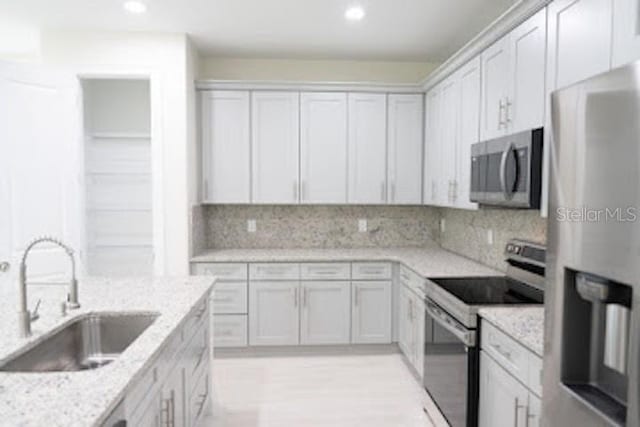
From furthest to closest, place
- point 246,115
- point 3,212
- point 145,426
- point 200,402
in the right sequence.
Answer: point 246,115 < point 3,212 < point 200,402 < point 145,426

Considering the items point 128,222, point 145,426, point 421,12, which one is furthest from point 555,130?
point 128,222

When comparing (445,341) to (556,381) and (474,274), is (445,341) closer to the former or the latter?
(474,274)

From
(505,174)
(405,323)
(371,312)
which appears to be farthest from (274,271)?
(505,174)

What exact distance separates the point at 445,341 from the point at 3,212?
122 inches

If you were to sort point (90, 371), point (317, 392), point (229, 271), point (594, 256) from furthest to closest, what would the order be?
1. point (229, 271)
2. point (317, 392)
3. point (90, 371)
4. point (594, 256)

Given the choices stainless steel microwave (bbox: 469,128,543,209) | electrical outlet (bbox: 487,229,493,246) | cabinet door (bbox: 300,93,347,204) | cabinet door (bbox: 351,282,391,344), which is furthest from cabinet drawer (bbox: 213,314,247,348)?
stainless steel microwave (bbox: 469,128,543,209)

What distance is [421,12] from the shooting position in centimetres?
313

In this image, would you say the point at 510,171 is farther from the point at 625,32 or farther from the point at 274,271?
the point at 274,271

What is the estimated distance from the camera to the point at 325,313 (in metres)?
3.86

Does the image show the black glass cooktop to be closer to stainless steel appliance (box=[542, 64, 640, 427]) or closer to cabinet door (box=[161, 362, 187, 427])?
stainless steel appliance (box=[542, 64, 640, 427])

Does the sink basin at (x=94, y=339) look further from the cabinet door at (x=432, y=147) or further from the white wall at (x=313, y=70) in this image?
the white wall at (x=313, y=70)

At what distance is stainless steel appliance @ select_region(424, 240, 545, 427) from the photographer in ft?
7.18

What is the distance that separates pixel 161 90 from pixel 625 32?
3.24 metres

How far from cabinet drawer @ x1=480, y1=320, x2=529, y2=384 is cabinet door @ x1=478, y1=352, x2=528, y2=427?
3 centimetres
